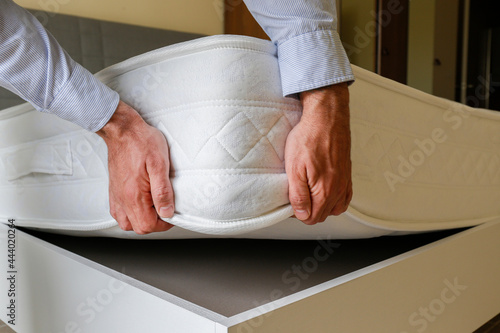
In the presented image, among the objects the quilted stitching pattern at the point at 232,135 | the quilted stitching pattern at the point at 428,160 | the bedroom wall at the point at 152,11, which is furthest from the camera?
the bedroom wall at the point at 152,11

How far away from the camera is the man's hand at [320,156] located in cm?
49

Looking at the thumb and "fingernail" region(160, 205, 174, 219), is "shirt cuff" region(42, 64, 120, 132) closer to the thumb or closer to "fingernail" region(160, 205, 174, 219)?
"fingernail" region(160, 205, 174, 219)

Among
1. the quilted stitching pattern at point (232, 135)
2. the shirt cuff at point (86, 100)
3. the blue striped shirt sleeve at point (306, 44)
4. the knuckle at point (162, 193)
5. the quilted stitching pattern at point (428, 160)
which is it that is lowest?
the quilted stitching pattern at point (428, 160)

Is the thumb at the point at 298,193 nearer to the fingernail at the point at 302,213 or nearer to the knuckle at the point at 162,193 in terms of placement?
the fingernail at the point at 302,213

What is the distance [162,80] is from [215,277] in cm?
27

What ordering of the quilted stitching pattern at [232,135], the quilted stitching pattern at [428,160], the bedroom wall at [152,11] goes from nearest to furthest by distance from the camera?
1. the quilted stitching pattern at [232,135]
2. the quilted stitching pattern at [428,160]
3. the bedroom wall at [152,11]

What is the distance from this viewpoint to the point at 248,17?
2.57m

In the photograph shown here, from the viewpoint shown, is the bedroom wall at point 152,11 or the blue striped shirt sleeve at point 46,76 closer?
the blue striped shirt sleeve at point 46,76

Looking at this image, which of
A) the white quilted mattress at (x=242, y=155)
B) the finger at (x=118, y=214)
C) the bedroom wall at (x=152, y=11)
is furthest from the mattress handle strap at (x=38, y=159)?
the bedroom wall at (x=152, y=11)

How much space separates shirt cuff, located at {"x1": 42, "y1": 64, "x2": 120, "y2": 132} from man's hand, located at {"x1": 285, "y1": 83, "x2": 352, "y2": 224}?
228 millimetres

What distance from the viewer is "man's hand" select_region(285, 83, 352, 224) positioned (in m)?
0.49

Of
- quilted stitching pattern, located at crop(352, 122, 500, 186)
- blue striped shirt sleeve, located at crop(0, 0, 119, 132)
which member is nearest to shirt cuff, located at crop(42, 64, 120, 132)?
blue striped shirt sleeve, located at crop(0, 0, 119, 132)

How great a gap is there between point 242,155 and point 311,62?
15 cm

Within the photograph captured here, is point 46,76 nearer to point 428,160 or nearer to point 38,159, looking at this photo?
point 38,159
